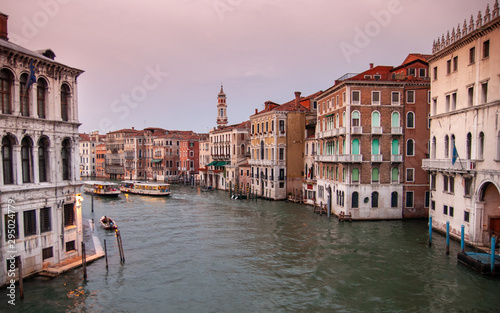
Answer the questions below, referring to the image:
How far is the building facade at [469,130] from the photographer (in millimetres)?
17375

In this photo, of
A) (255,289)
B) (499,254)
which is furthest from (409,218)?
(255,289)

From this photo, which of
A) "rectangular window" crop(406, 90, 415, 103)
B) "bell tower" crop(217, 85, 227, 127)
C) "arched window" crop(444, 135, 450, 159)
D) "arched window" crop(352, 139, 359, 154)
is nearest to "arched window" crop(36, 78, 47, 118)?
"arched window" crop(352, 139, 359, 154)

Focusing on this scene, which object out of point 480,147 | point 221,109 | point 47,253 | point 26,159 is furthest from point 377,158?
point 221,109

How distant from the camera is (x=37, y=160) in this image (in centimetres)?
1498

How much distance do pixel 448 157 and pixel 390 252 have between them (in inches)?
264

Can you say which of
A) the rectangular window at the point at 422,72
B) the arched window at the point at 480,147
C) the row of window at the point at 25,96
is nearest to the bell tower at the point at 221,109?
the rectangular window at the point at 422,72

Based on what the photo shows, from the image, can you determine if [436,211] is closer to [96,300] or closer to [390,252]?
[390,252]

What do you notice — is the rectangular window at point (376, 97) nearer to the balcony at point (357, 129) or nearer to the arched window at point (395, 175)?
the balcony at point (357, 129)

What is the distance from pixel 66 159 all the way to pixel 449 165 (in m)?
19.5

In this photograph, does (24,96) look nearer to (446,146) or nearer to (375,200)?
(446,146)

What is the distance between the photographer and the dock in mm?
14837

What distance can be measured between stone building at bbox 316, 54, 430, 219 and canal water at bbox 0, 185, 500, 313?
152 cm

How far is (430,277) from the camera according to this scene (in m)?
15.9

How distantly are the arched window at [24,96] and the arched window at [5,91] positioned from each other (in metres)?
0.46
